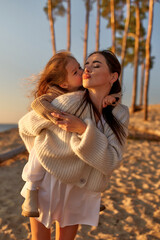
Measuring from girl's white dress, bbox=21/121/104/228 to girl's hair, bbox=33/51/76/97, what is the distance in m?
0.55

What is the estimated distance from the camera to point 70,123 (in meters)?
1.71

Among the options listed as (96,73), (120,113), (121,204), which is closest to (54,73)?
(96,73)

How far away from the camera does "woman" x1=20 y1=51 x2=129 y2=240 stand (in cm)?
171

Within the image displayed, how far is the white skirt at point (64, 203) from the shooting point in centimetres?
186

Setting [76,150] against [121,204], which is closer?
[76,150]

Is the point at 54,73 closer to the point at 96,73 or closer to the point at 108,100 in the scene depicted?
the point at 96,73

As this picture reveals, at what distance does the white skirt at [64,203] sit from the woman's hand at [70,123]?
0.39 m

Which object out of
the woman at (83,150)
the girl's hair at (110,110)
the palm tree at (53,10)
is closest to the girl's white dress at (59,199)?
the woman at (83,150)

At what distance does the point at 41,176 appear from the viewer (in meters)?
1.87

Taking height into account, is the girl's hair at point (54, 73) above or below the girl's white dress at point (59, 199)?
above

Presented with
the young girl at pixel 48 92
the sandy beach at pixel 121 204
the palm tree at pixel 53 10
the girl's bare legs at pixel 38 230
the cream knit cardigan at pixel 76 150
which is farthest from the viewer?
the palm tree at pixel 53 10

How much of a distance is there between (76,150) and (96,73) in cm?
61

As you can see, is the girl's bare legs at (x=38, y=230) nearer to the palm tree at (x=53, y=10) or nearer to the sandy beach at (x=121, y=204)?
the sandy beach at (x=121, y=204)

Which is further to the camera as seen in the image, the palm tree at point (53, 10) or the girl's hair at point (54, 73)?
the palm tree at point (53, 10)
